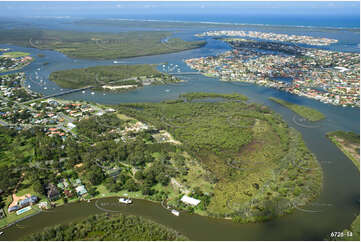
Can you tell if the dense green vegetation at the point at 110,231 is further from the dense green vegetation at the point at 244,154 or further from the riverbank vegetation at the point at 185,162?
the dense green vegetation at the point at 244,154

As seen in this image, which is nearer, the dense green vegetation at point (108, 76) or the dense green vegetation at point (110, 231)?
the dense green vegetation at point (110, 231)

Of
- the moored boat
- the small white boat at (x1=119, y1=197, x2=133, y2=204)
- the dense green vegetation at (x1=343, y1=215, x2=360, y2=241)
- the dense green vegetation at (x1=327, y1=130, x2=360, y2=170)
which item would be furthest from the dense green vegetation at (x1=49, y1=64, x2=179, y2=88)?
the dense green vegetation at (x1=343, y1=215, x2=360, y2=241)

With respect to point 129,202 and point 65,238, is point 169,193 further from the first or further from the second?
point 65,238

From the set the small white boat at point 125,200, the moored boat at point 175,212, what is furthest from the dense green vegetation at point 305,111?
the small white boat at point 125,200

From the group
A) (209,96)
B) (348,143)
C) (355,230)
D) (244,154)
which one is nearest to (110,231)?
(244,154)

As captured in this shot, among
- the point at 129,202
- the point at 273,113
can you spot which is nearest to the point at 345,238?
the point at 129,202
